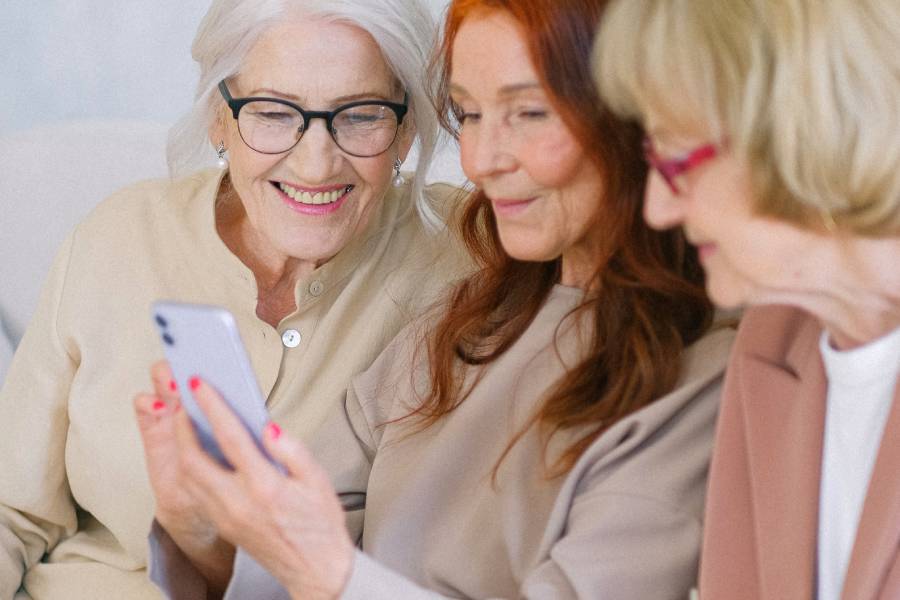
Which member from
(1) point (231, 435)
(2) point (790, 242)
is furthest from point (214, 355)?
(2) point (790, 242)

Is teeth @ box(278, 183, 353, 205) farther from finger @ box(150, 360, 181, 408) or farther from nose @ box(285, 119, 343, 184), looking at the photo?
finger @ box(150, 360, 181, 408)

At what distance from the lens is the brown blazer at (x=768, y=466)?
1.18 meters

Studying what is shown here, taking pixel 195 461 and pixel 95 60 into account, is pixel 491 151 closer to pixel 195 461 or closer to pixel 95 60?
pixel 195 461

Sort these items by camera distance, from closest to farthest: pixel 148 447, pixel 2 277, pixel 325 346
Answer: pixel 148 447, pixel 325 346, pixel 2 277

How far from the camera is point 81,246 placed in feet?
6.32

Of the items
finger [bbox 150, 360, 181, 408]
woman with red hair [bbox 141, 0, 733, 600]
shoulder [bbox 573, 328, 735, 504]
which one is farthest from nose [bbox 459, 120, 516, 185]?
finger [bbox 150, 360, 181, 408]

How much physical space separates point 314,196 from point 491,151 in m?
0.47

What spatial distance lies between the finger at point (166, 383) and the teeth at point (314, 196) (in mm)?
537

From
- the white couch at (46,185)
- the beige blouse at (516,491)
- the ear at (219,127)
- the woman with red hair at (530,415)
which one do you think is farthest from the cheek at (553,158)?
the white couch at (46,185)

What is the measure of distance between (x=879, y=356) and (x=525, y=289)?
59 centimetres

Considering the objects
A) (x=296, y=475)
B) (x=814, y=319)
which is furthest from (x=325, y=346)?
(x=814, y=319)

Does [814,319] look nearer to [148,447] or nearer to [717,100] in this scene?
[717,100]

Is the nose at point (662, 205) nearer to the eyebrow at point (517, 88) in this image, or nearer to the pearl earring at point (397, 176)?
the eyebrow at point (517, 88)

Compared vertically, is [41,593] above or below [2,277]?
below
